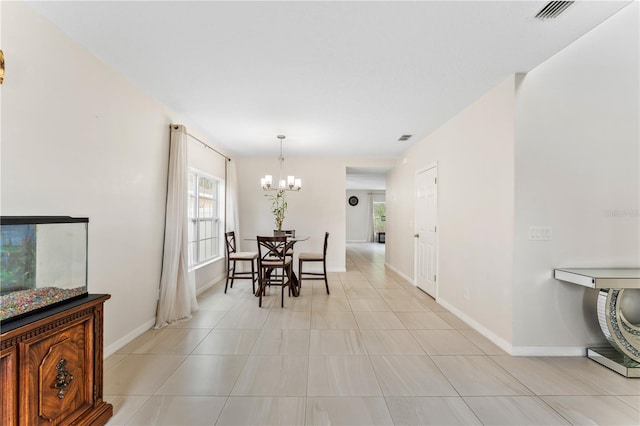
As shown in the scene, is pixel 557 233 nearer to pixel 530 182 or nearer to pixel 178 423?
pixel 530 182

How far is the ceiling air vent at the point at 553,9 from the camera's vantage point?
1.73 metres

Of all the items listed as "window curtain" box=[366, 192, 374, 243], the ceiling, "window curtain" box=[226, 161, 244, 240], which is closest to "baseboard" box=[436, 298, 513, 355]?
the ceiling

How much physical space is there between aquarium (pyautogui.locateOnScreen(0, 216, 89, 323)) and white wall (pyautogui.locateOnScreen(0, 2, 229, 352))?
1.03ft

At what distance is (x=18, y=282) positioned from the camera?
145 centimetres

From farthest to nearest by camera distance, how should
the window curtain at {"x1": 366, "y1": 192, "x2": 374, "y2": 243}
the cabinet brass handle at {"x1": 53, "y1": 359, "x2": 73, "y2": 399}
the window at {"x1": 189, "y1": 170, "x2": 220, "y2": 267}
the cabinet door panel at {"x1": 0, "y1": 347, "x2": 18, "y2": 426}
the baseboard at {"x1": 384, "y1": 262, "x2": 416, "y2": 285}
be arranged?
1. the window curtain at {"x1": 366, "y1": 192, "x2": 374, "y2": 243}
2. the baseboard at {"x1": 384, "y1": 262, "x2": 416, "y2": 285}
3. the window at {"x1": 189, "y1": 170, "x2": 220, "y2": 267}
4. the cabinet brass handle at {"x1": 53, "y1": 359, "x2": 73, "y2": 399}
5. the cabinet door panel at {"x1": 0, "y1": 347, "x2": 18, "y2": 426}

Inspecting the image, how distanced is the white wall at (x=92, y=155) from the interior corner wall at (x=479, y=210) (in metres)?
3.53

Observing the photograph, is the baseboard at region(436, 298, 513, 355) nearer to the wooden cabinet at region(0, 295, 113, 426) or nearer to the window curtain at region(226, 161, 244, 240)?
the wooden cabinet at region(0, 295, 113, 426)

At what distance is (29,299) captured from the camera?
1436mm

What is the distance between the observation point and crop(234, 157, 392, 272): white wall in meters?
6.29

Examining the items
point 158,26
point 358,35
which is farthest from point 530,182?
point 158,26

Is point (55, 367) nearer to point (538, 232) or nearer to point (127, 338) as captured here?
point (127, 338)

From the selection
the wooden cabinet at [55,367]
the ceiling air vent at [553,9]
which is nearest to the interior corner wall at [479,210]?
the ceiling air vent at [553,9]

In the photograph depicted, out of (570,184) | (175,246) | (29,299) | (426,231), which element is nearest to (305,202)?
(426,231)

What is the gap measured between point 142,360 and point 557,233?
3776mm
